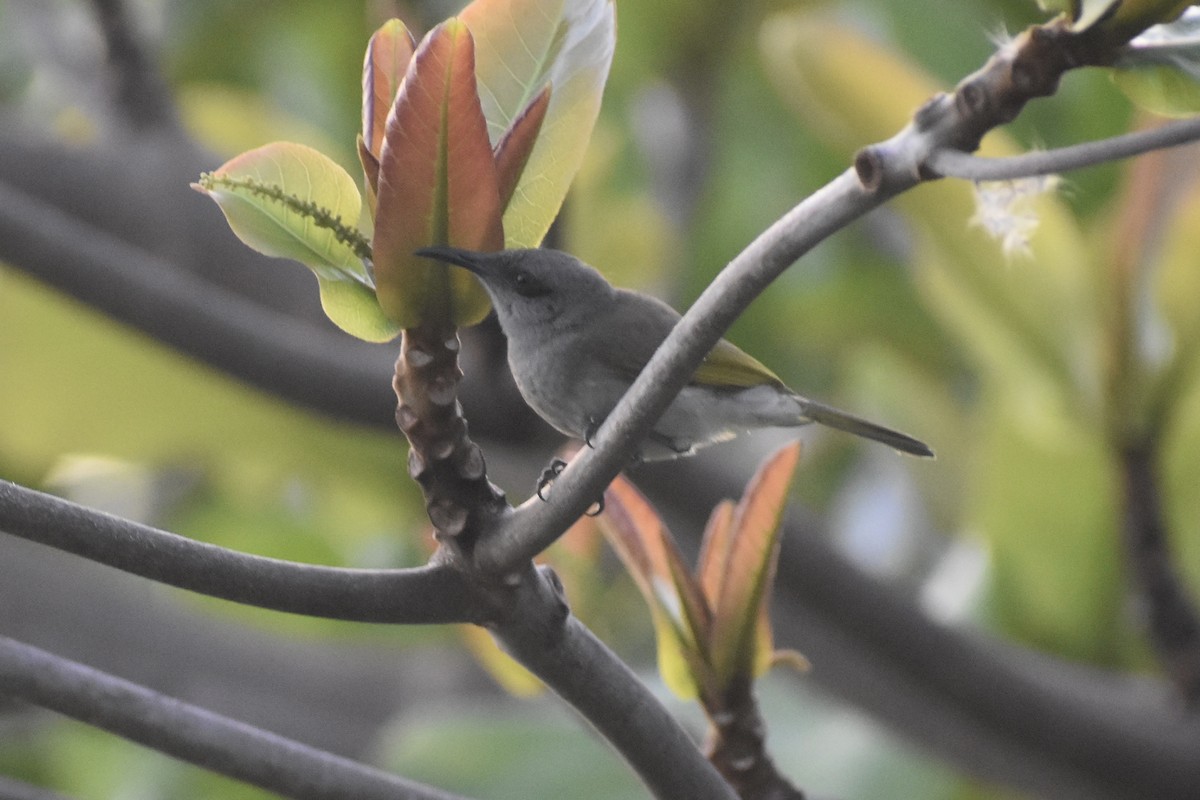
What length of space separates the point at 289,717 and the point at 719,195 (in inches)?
40.9

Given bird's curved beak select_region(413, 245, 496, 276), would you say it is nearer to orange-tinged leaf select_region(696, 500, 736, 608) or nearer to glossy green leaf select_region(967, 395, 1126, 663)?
orange-tinged leaf select_region(696, 500, 736, 608)

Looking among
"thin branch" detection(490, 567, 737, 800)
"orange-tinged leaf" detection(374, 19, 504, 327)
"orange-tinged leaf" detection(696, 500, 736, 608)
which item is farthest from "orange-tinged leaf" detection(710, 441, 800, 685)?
"orange-tinged leaf" detection(374, 19, 504, 327)

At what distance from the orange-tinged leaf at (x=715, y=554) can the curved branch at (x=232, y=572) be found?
0.21 meters

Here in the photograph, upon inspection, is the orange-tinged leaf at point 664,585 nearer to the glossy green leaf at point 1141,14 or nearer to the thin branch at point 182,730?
the thin branch at point 182,730

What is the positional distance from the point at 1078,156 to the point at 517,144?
223mm

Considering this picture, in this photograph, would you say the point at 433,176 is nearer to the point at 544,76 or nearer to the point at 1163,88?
the point at 544,76

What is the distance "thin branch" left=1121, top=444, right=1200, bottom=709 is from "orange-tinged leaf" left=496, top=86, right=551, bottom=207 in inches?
34.3

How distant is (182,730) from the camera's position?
21.2 inches

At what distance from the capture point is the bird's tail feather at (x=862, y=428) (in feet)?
3.15

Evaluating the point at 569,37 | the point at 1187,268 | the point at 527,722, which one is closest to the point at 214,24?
the point at 527,722

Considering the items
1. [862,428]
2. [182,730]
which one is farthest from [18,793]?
[862,428]

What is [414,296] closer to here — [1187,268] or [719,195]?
[1187,268]

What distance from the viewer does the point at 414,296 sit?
0.54 metres

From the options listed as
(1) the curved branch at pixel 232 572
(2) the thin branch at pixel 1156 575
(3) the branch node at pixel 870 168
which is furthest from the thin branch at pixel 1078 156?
(2) the thin branch at pixel 1156 575
